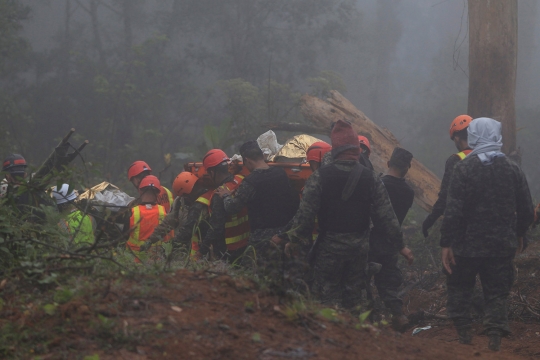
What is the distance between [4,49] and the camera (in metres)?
17.5

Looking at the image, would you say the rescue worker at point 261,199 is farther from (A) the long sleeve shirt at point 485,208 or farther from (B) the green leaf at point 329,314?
(B) the green leaf at point 329,314

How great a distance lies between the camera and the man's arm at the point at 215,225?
552 centimetres

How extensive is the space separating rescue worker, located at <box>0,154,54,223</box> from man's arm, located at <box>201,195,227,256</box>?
4.87 ft

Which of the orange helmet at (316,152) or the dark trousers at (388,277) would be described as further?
the dark trousers at (388,277)

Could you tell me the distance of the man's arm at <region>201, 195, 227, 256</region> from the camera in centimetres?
552

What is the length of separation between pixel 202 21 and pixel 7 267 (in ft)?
72.8

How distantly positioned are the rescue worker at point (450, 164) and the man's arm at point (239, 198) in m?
1.72

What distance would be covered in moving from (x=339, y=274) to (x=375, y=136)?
Result: 13.7ft

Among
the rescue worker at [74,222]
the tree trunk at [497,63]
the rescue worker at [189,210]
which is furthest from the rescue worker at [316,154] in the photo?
the tree trunk at [497,63]

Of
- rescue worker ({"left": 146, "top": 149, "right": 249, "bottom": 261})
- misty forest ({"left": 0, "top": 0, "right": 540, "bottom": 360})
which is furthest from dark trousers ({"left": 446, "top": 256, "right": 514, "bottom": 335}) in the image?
rescue worker ({"left": 146, "top": 149, "right": 249, "bottom": 261})

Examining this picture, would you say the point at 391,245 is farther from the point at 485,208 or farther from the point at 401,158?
the point at 485,208

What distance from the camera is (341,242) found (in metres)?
5.02

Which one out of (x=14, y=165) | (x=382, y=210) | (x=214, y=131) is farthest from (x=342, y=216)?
(x=214, y=131)

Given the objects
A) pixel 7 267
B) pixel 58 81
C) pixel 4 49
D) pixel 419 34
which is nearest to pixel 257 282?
pixel 7 267
